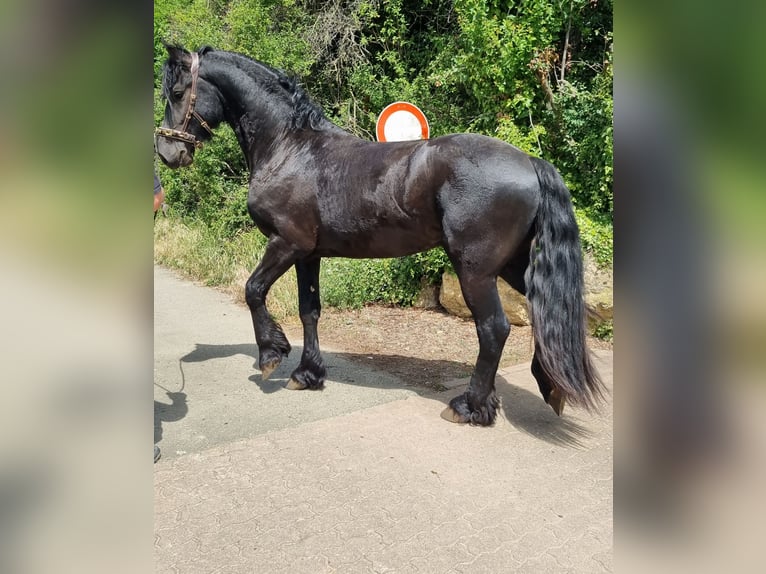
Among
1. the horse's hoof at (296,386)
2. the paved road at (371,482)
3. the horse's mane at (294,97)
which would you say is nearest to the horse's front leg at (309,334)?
the horse's hoof at (296,386)

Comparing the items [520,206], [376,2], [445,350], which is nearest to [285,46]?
[376,2]

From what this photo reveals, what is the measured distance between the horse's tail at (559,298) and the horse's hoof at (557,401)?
0.52 feet

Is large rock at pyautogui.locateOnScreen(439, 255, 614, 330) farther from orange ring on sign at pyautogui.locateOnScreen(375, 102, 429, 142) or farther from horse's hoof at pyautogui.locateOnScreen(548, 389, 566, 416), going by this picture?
orange ring on sign at pyautogui.locateOnScreen(375, 102, 429, 142)

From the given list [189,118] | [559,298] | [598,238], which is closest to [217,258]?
[189,118]

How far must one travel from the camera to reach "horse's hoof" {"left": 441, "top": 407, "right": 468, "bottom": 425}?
3725 mm

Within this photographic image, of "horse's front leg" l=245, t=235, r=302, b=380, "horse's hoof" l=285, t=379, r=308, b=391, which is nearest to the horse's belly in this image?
"horse's front leg" l=245, t=235, r=302, b=380

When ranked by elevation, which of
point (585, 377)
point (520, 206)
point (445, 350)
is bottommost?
point (445, 350)

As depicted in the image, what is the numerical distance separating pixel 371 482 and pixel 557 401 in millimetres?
1406

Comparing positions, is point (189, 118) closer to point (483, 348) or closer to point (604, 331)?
point (483, 348)

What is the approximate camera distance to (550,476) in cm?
305

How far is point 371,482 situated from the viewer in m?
2.98

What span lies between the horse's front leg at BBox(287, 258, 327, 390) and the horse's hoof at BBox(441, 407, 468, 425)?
1.12 meters
